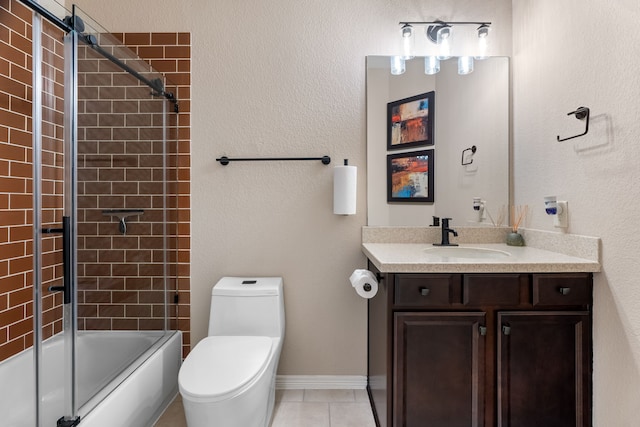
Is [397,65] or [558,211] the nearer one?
[558,211]

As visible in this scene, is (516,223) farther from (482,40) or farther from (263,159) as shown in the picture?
(263,159)

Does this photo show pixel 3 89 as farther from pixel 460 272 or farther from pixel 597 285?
pixel 597 285

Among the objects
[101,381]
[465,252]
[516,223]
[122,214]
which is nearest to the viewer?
[101,381]

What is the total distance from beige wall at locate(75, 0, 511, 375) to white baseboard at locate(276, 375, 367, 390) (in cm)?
5

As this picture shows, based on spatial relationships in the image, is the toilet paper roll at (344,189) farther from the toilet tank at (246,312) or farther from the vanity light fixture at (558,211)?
the vanity light fixture at (558,211)

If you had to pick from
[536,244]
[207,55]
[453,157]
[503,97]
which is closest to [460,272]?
[536,244]

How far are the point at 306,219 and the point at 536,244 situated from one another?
50.3 inches

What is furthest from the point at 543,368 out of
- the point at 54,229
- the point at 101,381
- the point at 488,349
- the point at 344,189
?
the point at 54,229

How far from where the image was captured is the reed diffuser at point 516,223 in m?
1.94

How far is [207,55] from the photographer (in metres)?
2.09

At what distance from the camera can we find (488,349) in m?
1.43

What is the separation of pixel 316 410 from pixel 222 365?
2.33 feet

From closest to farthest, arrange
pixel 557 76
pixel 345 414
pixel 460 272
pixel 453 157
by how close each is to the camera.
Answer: pixel 460 272 < pixel 557 76 < pixel 345 414 < pixel 453 157

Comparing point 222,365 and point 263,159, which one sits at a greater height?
point 263,159
